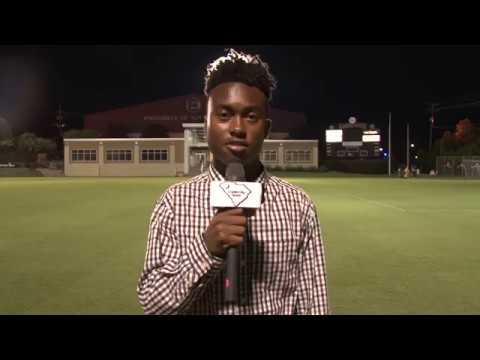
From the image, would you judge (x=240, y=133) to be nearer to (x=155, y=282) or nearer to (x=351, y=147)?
(x=155, y=282)

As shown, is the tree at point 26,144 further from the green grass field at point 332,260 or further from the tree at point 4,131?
the green grass field at point 332,260

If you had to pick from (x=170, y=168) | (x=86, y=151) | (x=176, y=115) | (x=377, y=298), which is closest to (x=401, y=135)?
(x=176, y=115)

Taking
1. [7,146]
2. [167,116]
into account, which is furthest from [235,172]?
[7,146]

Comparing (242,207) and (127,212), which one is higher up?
(242,207)

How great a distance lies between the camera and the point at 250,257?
225 cm

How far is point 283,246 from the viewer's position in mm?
2285

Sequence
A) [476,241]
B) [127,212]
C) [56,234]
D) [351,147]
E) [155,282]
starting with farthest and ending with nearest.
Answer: [351,147], [127,212], [56,234], [476,241], [155,282]

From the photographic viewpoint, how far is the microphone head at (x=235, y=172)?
200 centimetres

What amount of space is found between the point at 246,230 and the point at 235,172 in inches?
11.7

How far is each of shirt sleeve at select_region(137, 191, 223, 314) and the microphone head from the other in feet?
0.80

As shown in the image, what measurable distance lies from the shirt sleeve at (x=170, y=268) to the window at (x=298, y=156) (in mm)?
68930

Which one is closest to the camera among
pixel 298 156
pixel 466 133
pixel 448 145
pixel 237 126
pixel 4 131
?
pixel 237 126

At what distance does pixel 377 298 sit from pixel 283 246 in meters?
5.54

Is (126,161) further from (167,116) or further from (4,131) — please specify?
(4,131)
